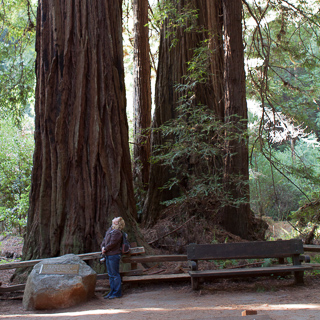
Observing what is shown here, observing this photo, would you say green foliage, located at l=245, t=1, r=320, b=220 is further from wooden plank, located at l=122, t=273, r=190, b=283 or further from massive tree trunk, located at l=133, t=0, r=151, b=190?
massive tree trunk, located at l=133, t=0, r=151, b=190

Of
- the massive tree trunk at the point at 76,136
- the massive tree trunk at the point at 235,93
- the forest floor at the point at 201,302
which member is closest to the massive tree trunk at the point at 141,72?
the massive tree trunk at the point at 235,93

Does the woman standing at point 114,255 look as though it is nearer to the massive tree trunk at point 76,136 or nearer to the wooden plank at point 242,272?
the massive tree trunk at point 76,136

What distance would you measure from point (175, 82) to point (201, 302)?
247 inches

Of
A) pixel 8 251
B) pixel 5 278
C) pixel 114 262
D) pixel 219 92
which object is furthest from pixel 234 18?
pixel 8 251

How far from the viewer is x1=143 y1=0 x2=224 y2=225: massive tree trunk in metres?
9.30

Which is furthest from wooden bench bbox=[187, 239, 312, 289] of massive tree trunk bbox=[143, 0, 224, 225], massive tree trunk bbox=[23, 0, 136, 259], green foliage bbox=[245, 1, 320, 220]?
massive tree trunk bbox=[143, 0, 224, 225]

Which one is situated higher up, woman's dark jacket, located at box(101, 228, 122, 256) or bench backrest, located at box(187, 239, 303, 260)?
woman's dark jacket, located at box(101, 228, 122, 256)

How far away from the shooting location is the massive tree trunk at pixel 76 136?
6.41m

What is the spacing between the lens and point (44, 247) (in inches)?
251

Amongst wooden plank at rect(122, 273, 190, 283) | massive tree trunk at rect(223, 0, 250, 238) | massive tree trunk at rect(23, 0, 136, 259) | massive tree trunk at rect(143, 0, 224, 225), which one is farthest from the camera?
massive tree trunk at rect(143, 0, 224, 225)

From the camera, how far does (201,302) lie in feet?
16.1

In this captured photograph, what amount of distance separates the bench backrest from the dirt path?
473 mm

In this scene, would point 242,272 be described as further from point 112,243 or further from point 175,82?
point 175,82

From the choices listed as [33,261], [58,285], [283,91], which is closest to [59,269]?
[58,285]
